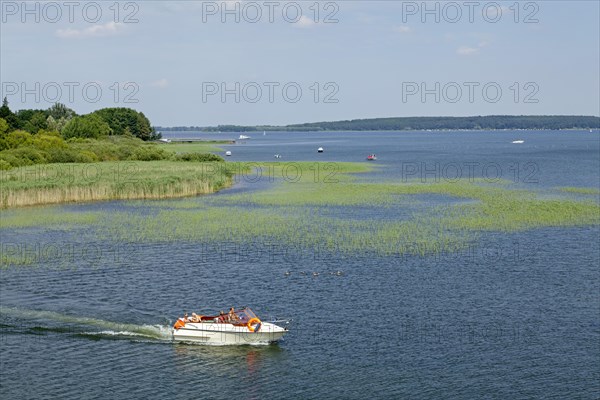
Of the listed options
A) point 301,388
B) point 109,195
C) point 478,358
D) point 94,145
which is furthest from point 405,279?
point 94,145

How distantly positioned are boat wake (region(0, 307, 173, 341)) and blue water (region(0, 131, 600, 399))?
0.13 meters

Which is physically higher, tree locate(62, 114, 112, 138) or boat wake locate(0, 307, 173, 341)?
tree locate(62, 114, 112, 138)

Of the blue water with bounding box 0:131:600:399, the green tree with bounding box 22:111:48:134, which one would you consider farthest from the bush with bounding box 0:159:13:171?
the green tree with bounding box 22:111:48:134

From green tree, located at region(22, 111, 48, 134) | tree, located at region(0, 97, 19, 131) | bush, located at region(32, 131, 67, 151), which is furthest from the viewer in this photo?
green tree, located at region(22, 111, 48, 134)

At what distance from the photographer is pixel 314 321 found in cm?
4100

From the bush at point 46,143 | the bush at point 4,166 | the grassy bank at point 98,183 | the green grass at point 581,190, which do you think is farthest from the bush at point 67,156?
the green grass at point 581,190

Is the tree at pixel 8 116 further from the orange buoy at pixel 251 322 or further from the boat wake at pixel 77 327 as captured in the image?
the orange buoy at pixel 251 322

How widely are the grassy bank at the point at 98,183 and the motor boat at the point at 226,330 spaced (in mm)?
52140

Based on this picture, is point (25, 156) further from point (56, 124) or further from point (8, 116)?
→ point (56, 124)

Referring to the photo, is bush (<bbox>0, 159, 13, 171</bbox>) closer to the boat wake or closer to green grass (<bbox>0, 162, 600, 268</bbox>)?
green grass (<bbox>0, 162, 600, 268</bbox>)

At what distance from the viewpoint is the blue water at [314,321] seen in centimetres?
3284

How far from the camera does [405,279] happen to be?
49.7 meters

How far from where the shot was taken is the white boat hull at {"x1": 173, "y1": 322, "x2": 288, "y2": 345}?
37.6 meters

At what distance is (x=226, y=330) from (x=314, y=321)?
18.3 feet
